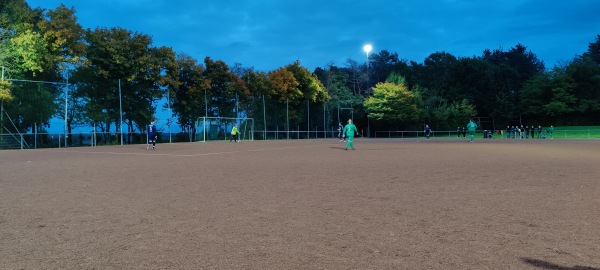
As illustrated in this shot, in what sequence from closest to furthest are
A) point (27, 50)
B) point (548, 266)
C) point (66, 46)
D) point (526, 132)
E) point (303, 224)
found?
point (548, 266) → point (303, 224) → point (27, 50) → point (66, 46) → point (526, 132)

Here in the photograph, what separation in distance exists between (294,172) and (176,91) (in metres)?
28.2

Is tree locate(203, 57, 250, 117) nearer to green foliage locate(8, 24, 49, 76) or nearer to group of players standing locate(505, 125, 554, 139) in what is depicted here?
green foliage locate(8, 24, 49, 76)

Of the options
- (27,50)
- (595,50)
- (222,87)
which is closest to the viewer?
(27,50)

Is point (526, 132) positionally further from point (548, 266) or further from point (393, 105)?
point (548, 266)

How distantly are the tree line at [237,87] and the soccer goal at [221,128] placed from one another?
2.72 ft

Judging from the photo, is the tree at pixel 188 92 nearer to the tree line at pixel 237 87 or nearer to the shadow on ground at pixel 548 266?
the tree line at pixel 237 87

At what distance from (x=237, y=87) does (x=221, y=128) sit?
187 inches

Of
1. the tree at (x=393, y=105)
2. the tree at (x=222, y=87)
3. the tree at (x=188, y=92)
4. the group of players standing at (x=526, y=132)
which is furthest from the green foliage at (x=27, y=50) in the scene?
the group of players standing at (x=526, y=132)

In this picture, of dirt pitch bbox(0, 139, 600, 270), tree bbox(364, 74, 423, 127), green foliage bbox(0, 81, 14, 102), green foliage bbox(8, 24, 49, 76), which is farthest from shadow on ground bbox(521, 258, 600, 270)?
tree bbox(364, 74, 423, 127)

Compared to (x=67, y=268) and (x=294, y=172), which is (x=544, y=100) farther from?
(x=67, y=268)

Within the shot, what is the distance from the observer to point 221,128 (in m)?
40.2

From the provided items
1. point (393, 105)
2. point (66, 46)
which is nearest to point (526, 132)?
point (393, 105)

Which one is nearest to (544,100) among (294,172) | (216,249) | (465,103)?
(465,103)

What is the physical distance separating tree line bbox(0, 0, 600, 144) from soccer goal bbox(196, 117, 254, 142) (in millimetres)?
830
